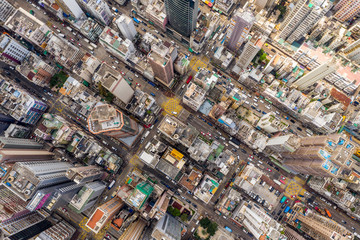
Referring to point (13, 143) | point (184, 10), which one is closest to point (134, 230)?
point (13, 143)

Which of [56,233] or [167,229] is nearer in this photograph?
[167,229]

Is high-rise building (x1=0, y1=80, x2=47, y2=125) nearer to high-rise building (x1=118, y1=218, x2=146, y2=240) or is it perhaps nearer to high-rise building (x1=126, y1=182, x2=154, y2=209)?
high-rise building (x1=126, y1=182, x2=154, y2=209)

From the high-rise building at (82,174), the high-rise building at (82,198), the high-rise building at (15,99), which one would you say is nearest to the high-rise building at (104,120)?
the high-rise building at (82,174)

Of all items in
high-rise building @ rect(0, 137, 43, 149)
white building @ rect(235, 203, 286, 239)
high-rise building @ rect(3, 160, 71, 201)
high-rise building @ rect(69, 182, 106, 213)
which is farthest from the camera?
high-rise building @ rect(0, 137, 43, 149)

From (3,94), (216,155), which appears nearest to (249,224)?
(216,155)

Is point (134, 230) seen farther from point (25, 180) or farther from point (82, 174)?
point (25, 180)

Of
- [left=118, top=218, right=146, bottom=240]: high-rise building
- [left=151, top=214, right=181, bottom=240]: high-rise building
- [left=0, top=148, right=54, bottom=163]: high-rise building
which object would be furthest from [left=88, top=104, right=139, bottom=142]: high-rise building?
[left=118, top=218, right=146, bottom=240]: high-rise building

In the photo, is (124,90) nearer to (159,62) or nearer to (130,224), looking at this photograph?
(159,62)
